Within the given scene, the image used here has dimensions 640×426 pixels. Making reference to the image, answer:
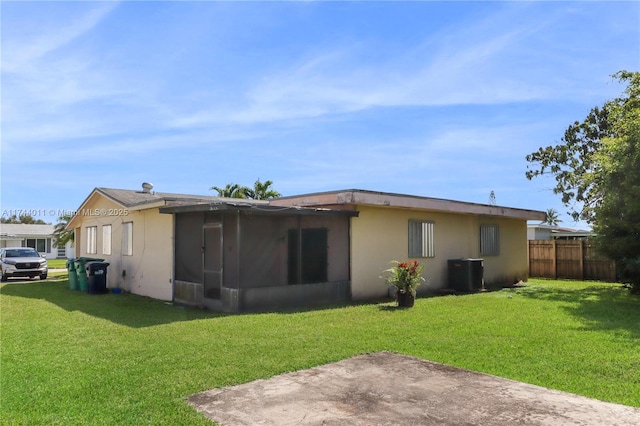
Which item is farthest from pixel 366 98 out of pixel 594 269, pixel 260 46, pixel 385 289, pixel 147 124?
pixel 594 269

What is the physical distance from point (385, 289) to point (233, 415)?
30.5 ft

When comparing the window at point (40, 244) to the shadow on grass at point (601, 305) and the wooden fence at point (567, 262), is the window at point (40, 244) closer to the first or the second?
the wooden fence at point (567, 262)

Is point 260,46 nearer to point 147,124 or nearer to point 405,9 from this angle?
point 405,9

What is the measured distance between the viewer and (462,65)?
10711 mm

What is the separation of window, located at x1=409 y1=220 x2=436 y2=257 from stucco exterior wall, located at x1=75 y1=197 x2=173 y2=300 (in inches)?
280

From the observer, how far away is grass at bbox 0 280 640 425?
4.33m

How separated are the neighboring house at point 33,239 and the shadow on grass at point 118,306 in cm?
2485

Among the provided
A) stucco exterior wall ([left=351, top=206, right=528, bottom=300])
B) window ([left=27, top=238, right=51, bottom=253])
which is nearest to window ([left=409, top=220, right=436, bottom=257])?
stucco exterior wall ([left=351, top=206, right=528, bottom=300])

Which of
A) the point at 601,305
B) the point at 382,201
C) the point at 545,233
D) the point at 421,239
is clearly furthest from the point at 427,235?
the point at 545,233

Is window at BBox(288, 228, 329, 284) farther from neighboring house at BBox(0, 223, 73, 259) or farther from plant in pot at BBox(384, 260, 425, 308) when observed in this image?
neighboring house at BBox(0, 223, 73, 259)

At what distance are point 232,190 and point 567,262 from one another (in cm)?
2065

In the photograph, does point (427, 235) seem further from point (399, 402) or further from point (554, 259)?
point (399, 402)

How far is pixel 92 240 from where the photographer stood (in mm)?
18266

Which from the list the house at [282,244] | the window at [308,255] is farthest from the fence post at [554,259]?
the window at [308,255]
